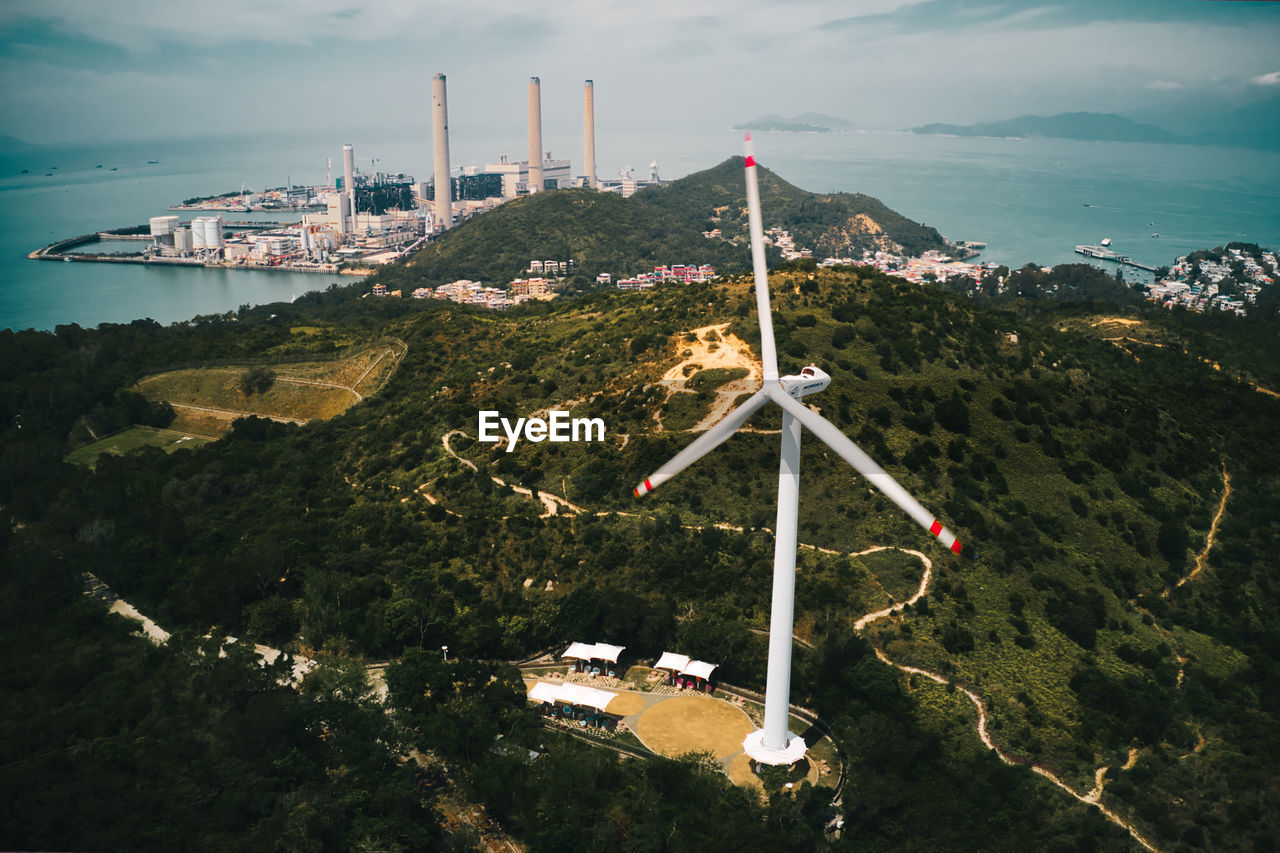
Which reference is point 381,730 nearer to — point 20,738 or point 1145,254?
point 20,738

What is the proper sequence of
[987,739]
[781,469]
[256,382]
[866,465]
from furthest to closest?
[256,382] < [987,739] < [781,469] < [866,465]

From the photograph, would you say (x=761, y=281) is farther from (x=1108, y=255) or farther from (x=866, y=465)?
(x=1108, y=255)

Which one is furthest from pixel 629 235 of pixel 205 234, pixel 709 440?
pixel 709 440

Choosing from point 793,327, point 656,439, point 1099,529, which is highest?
point 793,327

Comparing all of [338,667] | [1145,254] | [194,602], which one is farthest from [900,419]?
[1145,254]

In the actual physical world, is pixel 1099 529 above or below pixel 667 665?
above

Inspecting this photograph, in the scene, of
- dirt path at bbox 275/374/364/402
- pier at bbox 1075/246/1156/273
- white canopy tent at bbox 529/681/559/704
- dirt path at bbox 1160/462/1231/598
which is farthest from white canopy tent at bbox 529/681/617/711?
pier at bbox 1075/246/1156/273
